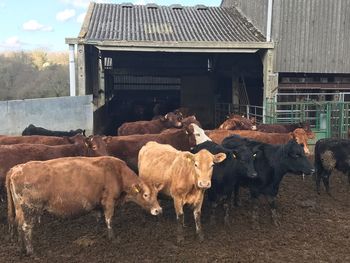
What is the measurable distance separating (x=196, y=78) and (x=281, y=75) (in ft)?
22.3

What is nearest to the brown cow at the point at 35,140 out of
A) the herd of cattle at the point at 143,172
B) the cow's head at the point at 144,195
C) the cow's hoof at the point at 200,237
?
the herd of cattle at the point at 143,172

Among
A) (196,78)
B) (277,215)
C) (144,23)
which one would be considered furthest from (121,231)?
(196,78)

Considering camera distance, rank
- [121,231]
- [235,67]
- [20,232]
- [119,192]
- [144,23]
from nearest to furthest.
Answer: [20,232], [119,192], [121,231], [144,23], [235,67]

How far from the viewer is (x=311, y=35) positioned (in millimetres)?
13484

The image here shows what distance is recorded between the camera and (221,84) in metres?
20.6

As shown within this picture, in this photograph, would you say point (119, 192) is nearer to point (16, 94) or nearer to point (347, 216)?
point (347, 216)

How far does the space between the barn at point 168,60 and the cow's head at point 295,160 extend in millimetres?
6375

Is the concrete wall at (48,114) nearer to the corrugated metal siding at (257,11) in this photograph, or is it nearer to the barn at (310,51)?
the barn at (310,51)

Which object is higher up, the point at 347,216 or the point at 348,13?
the point at 348,13

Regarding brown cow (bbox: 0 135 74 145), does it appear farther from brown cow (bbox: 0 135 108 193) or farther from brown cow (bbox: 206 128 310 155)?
brown cow (bbox: 206 128 310 155)

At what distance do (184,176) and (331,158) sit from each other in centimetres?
402

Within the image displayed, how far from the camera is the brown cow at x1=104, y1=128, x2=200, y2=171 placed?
7.86 meters

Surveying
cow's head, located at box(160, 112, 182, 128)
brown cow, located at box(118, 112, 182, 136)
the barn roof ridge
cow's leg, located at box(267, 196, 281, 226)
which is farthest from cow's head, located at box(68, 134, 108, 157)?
the barn roof ridge

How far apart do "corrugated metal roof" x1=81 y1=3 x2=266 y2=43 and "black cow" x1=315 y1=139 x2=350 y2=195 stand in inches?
213
